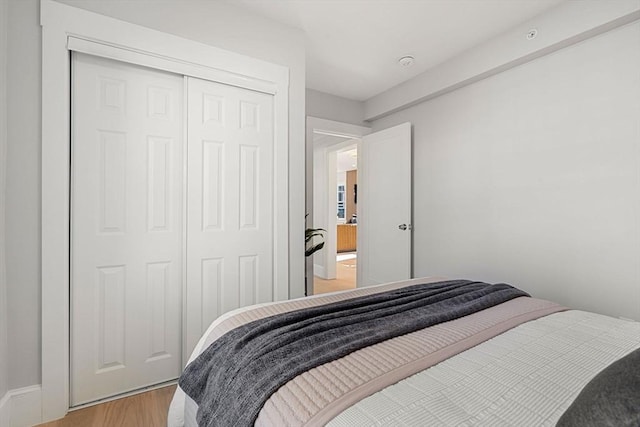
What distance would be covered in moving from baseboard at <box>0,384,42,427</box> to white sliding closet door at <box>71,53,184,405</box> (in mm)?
156

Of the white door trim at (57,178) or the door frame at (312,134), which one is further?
the door frame at (312,134)

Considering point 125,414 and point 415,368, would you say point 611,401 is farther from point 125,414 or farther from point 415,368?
point 125,414

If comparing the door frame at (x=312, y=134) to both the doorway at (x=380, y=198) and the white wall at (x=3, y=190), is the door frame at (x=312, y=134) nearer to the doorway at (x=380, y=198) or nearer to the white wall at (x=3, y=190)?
the doorway at (x=380, y=198)

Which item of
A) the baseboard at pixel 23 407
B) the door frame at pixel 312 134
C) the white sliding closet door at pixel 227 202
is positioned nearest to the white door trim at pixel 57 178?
the baseboard at pixel 23 407

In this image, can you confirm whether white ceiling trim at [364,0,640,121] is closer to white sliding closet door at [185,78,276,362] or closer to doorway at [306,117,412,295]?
doorway at [306,117,412,295]

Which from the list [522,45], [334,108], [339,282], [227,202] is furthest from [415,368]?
[339,282]

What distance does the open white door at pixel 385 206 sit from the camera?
11.3ft

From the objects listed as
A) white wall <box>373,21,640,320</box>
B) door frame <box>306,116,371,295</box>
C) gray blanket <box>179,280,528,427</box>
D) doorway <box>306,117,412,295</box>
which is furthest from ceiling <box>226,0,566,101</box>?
gray blanket <box>179,280,528,427</box>

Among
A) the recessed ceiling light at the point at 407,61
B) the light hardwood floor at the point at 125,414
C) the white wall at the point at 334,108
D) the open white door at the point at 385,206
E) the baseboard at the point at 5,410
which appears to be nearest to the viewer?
the baseboard at the point at 5,410

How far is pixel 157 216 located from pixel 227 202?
0.46 meters

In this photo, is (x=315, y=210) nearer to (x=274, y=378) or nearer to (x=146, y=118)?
(x=146, y=118)

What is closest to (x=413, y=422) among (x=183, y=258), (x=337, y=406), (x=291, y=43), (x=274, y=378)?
(x=337, y=406)

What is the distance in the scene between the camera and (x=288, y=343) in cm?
101

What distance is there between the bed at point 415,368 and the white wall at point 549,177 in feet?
3.52
